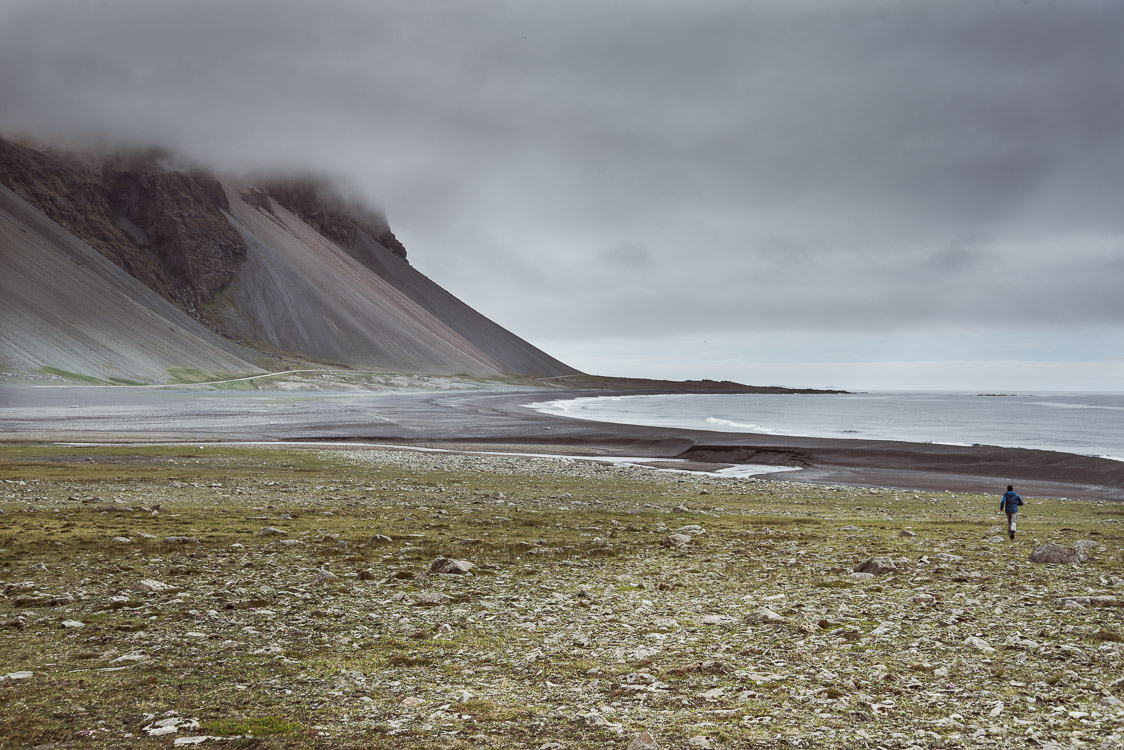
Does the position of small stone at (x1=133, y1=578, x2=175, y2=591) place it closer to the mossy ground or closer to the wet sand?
the mossy ground

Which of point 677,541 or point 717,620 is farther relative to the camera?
point 677,541

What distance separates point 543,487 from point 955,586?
2160 cm

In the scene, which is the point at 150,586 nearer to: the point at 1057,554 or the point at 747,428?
the point at 1057,554

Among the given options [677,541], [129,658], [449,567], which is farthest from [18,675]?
[677,541]

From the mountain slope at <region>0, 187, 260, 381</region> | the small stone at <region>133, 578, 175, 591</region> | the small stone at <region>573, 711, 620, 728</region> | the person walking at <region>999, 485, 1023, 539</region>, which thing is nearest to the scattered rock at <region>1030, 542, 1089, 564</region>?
the person walking at <region>999, 485, 1023, 539</region>

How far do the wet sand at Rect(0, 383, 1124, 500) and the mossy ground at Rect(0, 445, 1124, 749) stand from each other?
2576 cm

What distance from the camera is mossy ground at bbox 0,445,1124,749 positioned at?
7.49m

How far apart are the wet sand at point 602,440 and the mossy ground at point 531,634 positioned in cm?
2576

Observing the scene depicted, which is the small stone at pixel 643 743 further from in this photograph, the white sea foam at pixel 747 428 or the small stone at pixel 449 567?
the white sea foam at pixel 747 428

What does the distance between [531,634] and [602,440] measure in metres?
56.3

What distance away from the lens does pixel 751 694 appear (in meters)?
8.32

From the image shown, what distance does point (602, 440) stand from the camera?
219 feet

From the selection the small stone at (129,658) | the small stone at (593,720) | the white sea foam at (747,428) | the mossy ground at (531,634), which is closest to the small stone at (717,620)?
the mossy ground at (531,634)

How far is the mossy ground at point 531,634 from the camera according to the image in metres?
7.49
